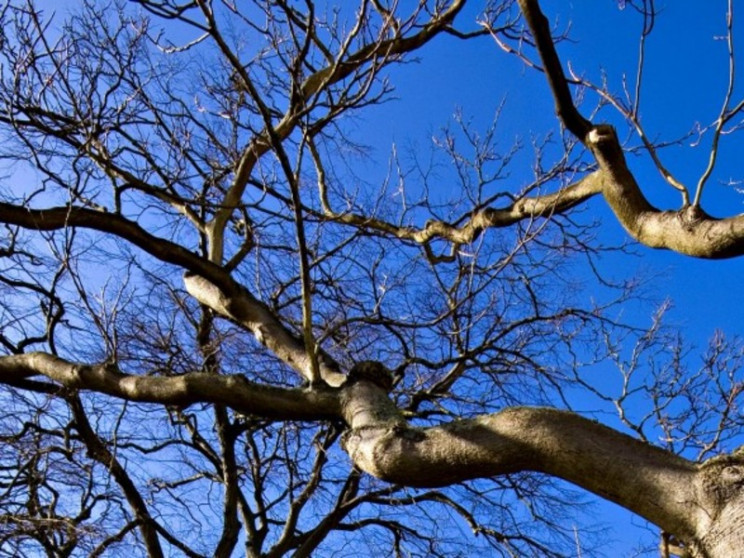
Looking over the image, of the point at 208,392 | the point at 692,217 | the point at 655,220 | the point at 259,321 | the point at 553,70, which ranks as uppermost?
the point at 259,321

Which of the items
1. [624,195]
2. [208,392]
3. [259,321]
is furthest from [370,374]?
[624,195]

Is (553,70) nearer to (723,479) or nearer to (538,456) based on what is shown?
(538,456)

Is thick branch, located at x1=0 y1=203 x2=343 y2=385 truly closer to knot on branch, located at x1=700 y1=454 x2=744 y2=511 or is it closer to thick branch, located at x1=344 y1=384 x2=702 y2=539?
thick branch, located at x1=344 y1=384 x2=702 y2=539

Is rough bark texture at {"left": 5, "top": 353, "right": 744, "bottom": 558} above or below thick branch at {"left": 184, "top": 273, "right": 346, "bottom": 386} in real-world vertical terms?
below

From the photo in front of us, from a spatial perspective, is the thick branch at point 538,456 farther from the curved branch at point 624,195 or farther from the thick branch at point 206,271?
the thick branch at point 206,271

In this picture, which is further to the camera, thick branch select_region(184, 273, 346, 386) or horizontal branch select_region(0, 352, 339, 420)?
thick branch select_region(184, 273, 346, 386)

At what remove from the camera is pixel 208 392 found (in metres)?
3.26

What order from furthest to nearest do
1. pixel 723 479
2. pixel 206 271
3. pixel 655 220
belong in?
pixel 206 271
pixel 655 220
pixel 723 479

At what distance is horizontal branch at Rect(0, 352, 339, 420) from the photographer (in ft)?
10.2

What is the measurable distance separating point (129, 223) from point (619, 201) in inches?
109

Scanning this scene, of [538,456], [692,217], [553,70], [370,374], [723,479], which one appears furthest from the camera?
[370,374]

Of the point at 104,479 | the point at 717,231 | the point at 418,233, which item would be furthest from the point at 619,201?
the point at 104,479

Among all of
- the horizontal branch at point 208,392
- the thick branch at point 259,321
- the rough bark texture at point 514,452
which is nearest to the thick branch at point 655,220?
the rough bark texture at point 514,452

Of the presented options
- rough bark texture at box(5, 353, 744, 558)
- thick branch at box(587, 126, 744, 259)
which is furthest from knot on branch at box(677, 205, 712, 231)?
rough bark texture at box(5, 353, 744, 558)
